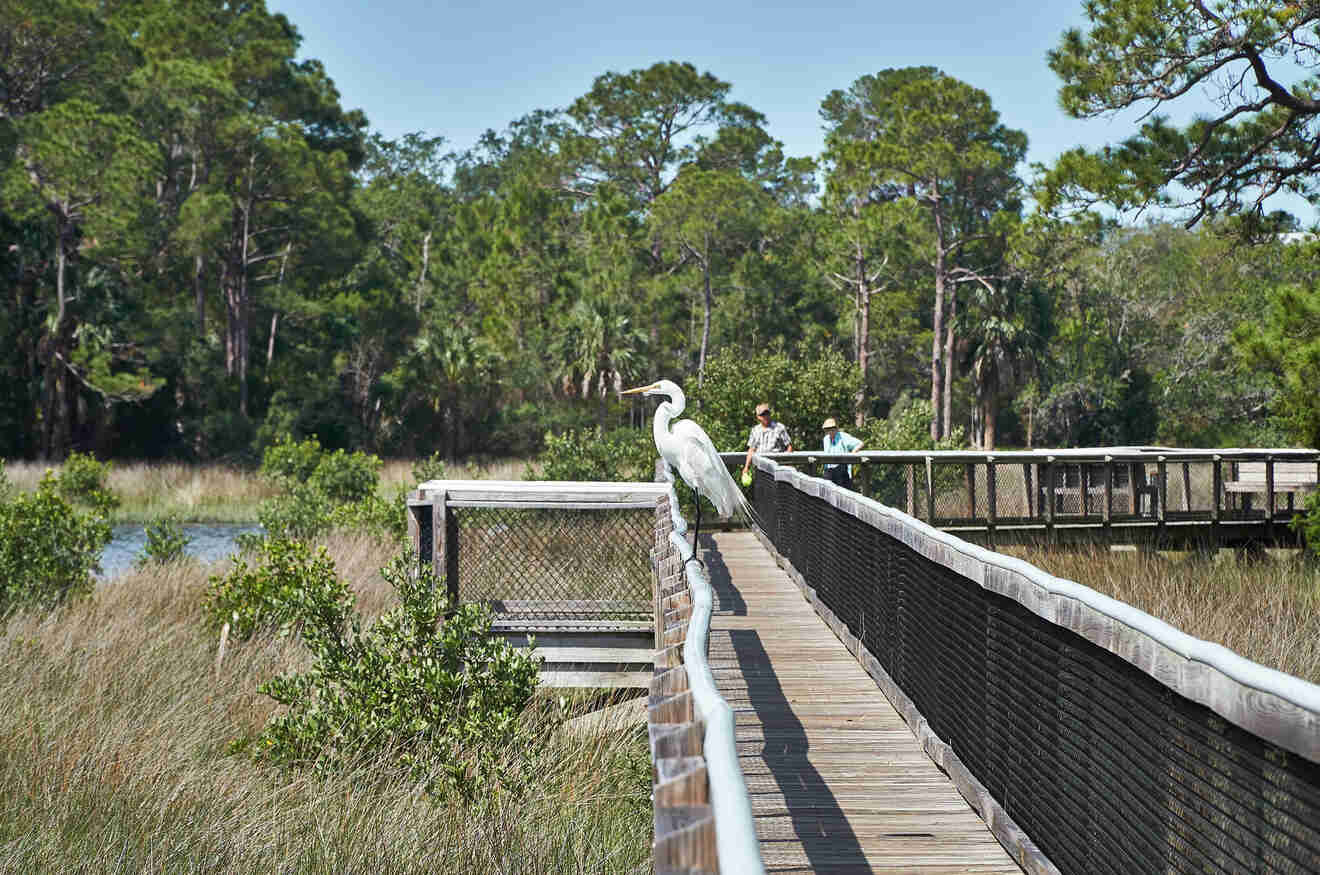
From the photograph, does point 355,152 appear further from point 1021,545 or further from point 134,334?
point 1021,545

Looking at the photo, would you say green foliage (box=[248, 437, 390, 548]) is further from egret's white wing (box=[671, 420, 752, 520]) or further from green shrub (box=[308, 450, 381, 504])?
egret's white wing (box=[671, 420, 752, 520])

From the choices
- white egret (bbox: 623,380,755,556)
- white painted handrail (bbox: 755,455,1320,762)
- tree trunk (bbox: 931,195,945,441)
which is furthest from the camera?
tree trunk (bbox: 931,195,945,441)

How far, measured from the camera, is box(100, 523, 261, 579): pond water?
21.0m

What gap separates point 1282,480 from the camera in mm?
15547

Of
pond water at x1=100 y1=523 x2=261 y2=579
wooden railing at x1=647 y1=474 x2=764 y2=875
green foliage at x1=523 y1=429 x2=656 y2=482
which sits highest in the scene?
green foliage at x1=523 y1=429 x2=656 y2=482

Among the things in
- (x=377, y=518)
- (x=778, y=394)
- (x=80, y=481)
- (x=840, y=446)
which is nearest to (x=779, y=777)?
(x=840, y=446)

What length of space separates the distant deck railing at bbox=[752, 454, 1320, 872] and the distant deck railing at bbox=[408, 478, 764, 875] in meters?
1.07

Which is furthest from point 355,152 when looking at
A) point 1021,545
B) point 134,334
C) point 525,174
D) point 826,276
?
point 1021,545

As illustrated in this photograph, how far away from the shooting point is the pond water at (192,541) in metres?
21.0

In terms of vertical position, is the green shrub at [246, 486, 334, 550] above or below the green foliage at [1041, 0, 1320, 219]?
below

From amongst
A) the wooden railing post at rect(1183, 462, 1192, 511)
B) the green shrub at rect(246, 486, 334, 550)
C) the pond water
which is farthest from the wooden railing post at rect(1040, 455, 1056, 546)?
the pond water

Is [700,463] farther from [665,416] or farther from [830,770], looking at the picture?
[830,770]

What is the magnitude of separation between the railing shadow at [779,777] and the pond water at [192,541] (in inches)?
582

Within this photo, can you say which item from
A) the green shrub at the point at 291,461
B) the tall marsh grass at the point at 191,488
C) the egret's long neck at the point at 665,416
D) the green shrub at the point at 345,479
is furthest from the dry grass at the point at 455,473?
the egret's long neck at the point at 665,416
